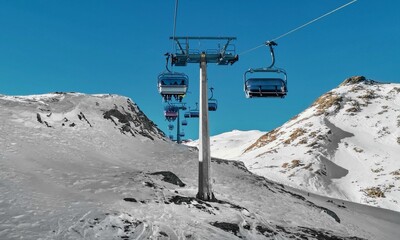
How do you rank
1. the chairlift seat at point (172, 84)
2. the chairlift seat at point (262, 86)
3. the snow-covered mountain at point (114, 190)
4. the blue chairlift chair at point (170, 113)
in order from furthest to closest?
1. the blue chairlift chair at point (170, 113)
2. the chairlift seat at point (172, 84)
3. the chairlift seat at point (262, 86)
4. the snow-covered mountain at point (114, 190)

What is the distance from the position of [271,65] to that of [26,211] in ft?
39.0

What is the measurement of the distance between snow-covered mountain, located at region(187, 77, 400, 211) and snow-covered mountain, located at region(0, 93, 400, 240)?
2730cm

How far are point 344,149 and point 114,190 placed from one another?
68043mm

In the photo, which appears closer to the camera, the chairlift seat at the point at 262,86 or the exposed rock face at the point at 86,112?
the chairlift seat at the point at 262,86

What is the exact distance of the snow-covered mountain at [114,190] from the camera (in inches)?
451

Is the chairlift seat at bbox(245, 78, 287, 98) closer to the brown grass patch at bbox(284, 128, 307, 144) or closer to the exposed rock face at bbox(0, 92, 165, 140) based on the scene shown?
the exposed rock face at bbox(0, 92, 165, 140)

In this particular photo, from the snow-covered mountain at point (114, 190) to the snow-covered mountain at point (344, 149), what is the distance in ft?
89.6

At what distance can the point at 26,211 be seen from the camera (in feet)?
36.3

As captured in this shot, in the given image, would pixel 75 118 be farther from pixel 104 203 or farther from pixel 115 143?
pixel 104 203

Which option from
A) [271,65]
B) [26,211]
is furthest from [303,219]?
[26,211]

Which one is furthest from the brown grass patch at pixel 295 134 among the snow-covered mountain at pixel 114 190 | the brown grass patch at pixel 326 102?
the snow-covered mountain at pixel 114 190

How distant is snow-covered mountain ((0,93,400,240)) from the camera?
11445mm

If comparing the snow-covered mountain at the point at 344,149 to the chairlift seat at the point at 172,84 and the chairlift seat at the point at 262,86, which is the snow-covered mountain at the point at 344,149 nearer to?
the chairlift seat at the point at 172,84

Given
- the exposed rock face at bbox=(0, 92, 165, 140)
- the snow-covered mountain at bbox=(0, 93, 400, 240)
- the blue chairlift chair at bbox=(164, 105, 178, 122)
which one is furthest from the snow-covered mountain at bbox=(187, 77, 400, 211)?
the snow-covered mountain at bbox=(0, 93, 400, 240)
